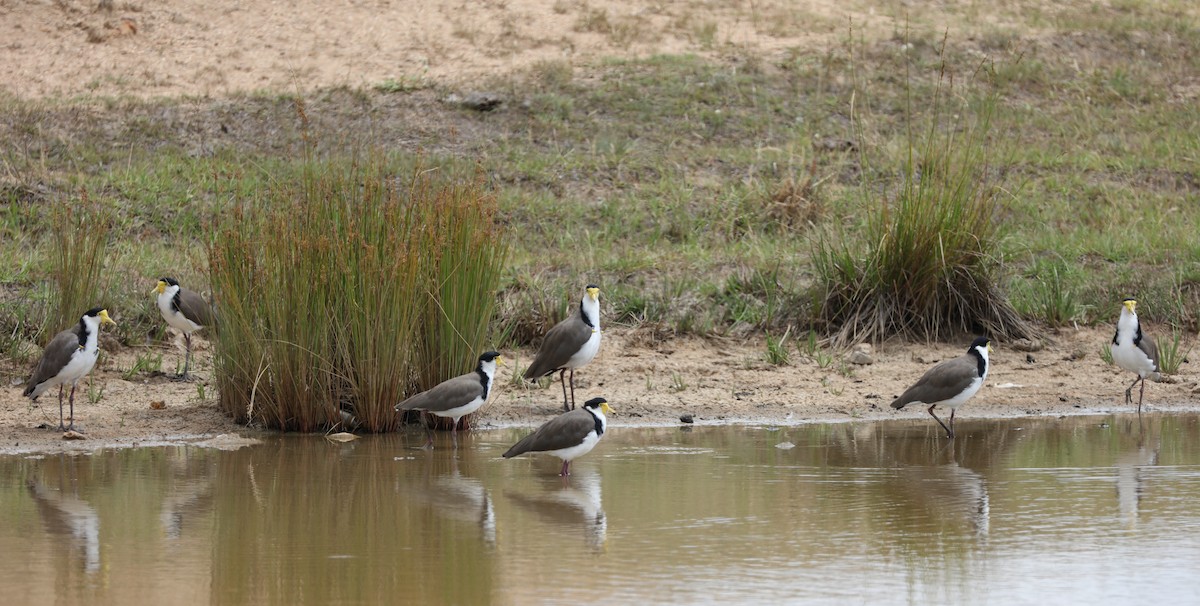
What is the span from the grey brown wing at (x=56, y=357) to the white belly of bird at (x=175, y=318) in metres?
1.84

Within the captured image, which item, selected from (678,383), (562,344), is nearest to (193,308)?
(562,344)

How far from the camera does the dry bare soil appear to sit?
40.1 ft

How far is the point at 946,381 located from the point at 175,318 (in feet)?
21.1

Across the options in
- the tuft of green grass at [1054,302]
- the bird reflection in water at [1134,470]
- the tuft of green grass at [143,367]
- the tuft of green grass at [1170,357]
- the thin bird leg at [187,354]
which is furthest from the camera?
the tuft of green grass at [1054,302]

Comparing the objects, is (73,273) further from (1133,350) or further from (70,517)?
(1133,350)

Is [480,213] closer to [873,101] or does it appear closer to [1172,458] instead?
[1172,458]

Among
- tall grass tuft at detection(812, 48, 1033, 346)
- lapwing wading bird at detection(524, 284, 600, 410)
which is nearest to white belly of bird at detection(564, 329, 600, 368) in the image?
lapwing wading bird at detection(524, 284, 600, 410)

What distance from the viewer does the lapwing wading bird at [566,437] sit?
8977 mm

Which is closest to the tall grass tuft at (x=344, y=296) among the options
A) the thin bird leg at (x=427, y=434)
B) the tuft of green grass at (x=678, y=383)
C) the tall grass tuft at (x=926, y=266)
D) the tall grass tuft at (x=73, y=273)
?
the thin bird leg at (x=427, y=434)

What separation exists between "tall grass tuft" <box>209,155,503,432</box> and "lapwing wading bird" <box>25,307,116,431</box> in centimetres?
94

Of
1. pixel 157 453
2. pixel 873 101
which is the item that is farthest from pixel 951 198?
pixel 873 101

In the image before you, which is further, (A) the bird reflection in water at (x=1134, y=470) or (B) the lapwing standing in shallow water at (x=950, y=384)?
(B) the lapwing standing in shallow water at (x=950, y=384)

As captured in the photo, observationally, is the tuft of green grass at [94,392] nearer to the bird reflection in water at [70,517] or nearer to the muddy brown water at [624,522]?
the muddy brown water at [624,522]

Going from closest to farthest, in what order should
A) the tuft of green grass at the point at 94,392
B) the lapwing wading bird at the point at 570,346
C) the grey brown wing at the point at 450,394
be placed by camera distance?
the grey brown wing at the point at 450,394 → the lapwing wading bird at the point at 570,346 → the tuft of green grass at the point at 94,392
